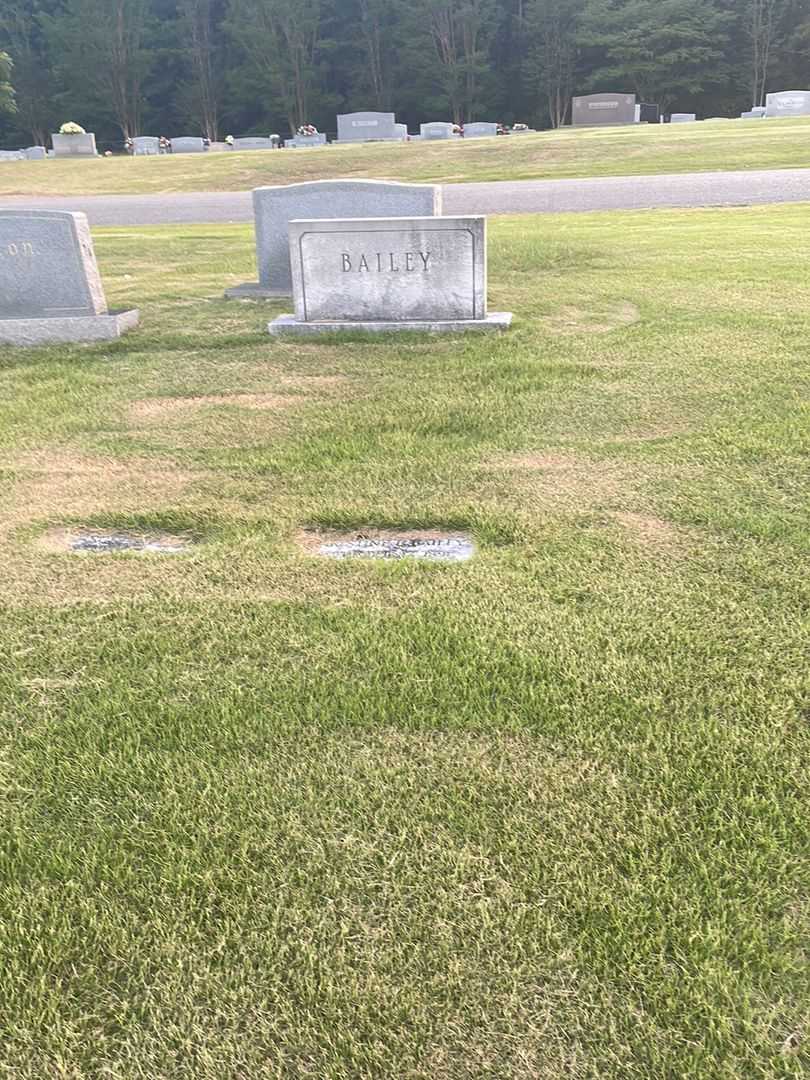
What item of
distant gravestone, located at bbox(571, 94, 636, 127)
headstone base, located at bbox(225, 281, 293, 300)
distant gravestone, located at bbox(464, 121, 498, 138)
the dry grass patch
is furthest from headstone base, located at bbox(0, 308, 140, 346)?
distant gravestone, located at bbox(571, 94, 636, 127)

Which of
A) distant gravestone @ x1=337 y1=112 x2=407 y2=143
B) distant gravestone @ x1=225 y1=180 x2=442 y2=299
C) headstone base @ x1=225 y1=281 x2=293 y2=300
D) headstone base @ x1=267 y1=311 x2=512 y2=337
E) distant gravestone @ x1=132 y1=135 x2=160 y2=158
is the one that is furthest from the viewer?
distant gravestone @ x1=337 y1=112 x2=407 y2=143

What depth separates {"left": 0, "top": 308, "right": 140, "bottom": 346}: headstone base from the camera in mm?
6375

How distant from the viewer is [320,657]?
7.60 ft

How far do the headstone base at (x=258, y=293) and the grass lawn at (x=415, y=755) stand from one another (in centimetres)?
394

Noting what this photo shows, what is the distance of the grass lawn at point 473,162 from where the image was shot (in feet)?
71.6

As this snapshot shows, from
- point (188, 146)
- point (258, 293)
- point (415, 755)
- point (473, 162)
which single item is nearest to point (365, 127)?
point (188, 146)

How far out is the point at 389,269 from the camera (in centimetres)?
605

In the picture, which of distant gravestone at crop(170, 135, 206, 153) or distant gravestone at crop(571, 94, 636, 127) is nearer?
distant gravestone at crop(571, 94, 636, 127)

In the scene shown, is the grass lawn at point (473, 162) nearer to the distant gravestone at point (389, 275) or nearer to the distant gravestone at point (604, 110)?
the distant gravestone at point (604, 110)

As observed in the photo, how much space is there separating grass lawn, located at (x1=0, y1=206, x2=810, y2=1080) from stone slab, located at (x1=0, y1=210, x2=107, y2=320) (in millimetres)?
2760

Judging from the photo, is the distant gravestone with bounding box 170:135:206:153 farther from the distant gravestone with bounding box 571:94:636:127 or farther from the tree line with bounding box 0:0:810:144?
the distant gravestone with bounding box 571:94:636:127

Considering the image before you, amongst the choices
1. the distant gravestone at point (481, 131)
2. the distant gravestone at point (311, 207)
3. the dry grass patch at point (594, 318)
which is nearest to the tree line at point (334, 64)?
the distant gravestone at point (481, 131)

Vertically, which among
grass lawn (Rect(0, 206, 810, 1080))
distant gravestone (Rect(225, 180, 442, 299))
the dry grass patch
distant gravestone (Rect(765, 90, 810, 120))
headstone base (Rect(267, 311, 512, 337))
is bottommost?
grass lawn (Rect(0, 206, 810, 1080))

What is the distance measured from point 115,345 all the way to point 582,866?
5736mm
